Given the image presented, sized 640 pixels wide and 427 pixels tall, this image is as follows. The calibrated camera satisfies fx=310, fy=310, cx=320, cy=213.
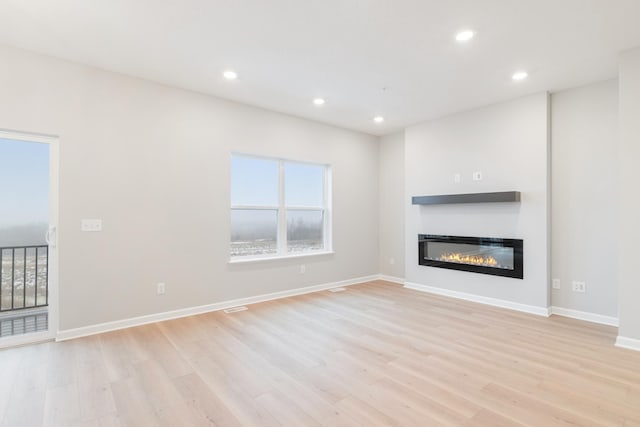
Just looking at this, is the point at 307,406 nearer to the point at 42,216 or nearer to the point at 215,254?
the point at 215,254

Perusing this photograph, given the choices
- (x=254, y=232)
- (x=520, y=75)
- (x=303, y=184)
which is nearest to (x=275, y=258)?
(x=254, y=232)

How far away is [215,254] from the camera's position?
4.11 m

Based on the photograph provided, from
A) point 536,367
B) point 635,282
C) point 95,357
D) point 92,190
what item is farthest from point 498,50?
point 95,357

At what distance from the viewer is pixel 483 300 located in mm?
4434

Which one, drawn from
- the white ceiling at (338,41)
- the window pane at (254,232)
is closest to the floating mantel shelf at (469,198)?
the white ceiling at (338,41)

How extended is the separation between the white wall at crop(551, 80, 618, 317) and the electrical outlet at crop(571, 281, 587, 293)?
0.04 meters

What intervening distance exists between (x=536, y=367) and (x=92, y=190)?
4516 mm

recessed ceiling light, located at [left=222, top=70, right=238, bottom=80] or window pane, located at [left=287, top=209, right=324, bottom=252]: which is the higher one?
recessed ceiling light, located at [left=222, top=70, right=238, bottom=80]

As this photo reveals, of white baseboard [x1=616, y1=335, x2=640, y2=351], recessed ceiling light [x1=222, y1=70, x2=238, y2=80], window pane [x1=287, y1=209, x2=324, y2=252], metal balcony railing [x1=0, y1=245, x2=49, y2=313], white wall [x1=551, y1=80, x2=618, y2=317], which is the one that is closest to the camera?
white baseboard [x1=616, y1=335, x2=640, y2=351]

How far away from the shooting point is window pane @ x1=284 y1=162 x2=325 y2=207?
5066 mm

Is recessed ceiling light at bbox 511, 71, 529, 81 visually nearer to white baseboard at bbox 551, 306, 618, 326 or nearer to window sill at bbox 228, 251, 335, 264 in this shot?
white baseboard at bbox 551, 306, 618, 326

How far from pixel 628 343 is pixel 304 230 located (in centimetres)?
404

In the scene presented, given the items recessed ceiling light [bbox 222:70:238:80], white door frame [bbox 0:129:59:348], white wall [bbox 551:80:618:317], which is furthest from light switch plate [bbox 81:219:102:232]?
white wall [bbox 551:80:618:317]

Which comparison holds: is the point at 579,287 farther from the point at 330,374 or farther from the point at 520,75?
the point at 330,374
